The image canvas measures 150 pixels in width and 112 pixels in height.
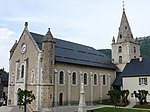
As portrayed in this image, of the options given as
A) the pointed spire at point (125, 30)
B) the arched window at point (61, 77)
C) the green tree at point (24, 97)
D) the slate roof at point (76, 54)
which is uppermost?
the pointed spire at point (125, 30)

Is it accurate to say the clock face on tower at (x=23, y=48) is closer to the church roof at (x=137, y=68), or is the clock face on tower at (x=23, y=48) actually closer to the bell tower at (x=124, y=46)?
the church roof at (x=137, y=68)

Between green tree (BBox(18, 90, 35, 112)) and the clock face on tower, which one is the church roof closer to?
the clock face on tower

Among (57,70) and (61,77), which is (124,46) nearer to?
(61,77)

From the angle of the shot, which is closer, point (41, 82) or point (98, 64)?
point (41, 82)

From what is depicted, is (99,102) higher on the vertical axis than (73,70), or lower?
lower

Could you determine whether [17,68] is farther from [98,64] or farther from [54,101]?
[98,64]

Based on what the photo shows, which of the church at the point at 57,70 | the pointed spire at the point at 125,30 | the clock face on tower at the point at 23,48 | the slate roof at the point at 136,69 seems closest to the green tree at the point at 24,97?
the church at the point at 57,70

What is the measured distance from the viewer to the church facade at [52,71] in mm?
38156

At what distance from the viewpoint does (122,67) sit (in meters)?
58.1

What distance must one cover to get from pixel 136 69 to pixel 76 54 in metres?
13.5

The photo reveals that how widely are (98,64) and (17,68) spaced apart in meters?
18.3

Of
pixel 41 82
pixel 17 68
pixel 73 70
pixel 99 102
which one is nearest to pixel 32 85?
pixel 41 82

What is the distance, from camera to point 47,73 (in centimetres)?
3781

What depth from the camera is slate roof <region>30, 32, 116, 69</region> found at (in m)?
43.6
